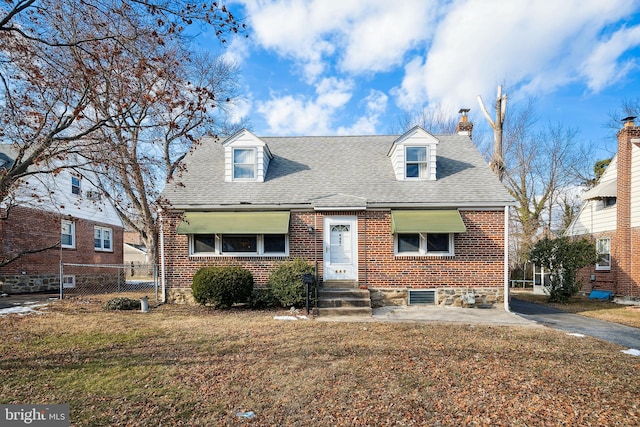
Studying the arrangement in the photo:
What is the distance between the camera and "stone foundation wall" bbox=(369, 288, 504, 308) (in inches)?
436

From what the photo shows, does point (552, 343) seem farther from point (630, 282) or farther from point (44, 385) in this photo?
point (630, 282)

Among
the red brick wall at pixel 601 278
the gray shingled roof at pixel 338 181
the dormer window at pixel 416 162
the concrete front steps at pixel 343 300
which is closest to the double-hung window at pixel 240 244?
the gray shingled roof at pixel 338 181

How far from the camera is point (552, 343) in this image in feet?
22.6

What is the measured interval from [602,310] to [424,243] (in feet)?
22.4

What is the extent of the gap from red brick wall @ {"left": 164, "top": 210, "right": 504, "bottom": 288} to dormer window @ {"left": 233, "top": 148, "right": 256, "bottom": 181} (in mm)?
2645

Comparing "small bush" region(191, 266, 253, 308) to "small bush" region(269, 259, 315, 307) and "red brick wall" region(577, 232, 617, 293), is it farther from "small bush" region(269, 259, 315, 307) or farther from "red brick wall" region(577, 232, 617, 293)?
"red brick wall" region(577, 232, 617, 293)

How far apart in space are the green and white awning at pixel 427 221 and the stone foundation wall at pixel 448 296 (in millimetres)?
2048

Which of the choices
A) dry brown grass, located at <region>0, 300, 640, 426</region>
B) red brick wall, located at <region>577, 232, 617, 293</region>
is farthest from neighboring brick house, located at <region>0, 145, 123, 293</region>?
red brick wall, located at <region>577, 232, 617, 293</region>

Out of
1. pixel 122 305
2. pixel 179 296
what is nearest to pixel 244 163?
pixel 179 296

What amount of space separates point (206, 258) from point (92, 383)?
660 centimetres

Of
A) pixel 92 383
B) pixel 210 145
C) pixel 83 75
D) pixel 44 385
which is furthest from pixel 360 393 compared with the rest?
pixel 210 145

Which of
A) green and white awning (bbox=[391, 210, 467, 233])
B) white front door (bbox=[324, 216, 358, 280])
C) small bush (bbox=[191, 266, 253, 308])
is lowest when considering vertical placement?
small bush (bbox=[191, 266, 253, 308])

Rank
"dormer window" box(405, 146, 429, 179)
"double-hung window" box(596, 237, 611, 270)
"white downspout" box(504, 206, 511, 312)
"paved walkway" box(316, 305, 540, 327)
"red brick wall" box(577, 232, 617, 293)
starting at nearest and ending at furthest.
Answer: "paved walkway" box(316, 305, 540, 327) → "white downspout" box(504, 206, 511, 312) → "dormer window" box(405, 146, 429, 179) → "red brick wall" box(577, 232, 617, 293) → "double-hung window" box(596, 237, 611, 270)

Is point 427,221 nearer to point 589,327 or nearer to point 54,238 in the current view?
point 589,327
